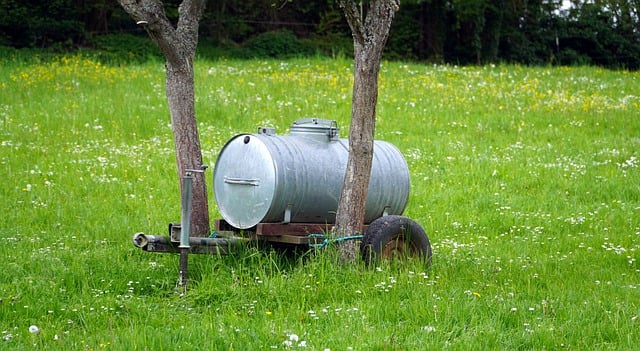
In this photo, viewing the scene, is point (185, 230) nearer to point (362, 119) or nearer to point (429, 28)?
point (362, 119)

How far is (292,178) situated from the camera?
735 centimetres

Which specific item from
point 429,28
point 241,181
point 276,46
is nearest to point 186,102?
point 241,181

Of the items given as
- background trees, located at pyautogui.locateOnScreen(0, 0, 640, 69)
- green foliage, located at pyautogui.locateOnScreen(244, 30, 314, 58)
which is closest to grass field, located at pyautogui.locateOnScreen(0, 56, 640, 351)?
green foliage, located at pyautogui.locateOnScreen(244, 30, 314, 58)

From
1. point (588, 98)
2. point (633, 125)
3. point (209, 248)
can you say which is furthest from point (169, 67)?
point (588, 98)

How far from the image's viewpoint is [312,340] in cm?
541

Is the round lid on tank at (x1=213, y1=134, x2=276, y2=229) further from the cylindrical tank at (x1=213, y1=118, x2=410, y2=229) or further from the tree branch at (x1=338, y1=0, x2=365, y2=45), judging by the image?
the tree branch at (x1=338, y1=0, x2=365, y2=45)

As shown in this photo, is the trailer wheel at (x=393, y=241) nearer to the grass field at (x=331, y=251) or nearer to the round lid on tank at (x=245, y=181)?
the grass field at (x=331, y=251)

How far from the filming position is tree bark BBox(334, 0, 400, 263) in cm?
727

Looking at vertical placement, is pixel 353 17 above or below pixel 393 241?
above

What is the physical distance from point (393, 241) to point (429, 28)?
2681cm

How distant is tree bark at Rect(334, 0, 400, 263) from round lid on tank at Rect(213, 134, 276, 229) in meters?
0.65

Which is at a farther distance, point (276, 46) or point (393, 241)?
point (276, 46)

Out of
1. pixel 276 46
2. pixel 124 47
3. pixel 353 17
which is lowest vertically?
pixel 124 47

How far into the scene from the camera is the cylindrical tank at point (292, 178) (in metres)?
7.34
